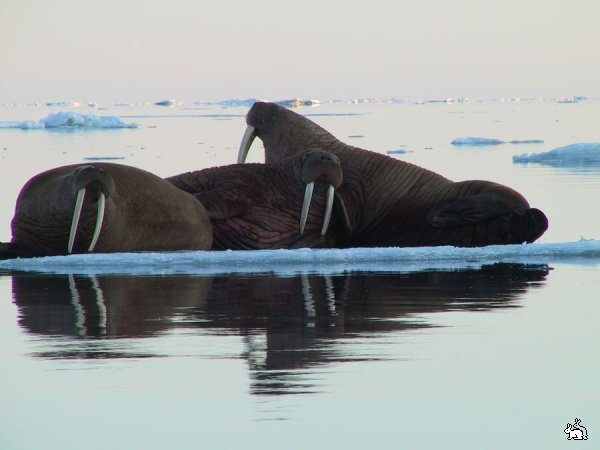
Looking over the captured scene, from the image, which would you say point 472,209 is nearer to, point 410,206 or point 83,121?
point 410,206

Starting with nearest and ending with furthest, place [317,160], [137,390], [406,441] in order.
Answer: [406,441] → [137,390] → [317,160]

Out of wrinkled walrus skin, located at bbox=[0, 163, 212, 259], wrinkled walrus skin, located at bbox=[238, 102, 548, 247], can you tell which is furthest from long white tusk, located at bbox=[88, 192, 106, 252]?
wrinkled walrus skin, located at bbox=[238, 102, 548, 247]

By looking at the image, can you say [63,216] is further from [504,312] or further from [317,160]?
[504,312]

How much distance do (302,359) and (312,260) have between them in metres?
2.87

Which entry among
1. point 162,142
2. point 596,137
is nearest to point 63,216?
point 162,142

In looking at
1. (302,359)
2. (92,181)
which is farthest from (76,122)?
(302,359)

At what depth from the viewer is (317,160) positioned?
8.12 metres

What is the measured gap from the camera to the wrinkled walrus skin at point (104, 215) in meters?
7.16

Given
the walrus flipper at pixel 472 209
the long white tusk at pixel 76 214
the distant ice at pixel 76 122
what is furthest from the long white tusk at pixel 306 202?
the distant ice at pixel 76 122

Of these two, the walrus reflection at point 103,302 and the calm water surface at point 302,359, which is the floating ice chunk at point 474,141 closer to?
the calm water surface at point 302,359

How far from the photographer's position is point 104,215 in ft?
24.0

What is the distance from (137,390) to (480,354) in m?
1.29

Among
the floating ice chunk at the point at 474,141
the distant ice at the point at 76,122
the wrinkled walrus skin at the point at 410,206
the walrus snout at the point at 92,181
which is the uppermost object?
the walrus snout at the point at 92,181

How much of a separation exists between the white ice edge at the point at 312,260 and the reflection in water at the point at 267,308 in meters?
0.21
